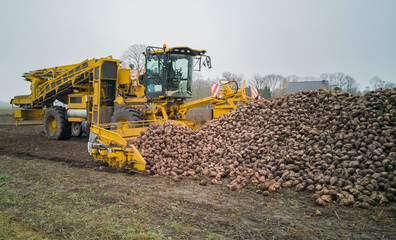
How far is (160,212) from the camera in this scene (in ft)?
13.9

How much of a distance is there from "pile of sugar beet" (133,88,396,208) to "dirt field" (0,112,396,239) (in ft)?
Result: 0.99

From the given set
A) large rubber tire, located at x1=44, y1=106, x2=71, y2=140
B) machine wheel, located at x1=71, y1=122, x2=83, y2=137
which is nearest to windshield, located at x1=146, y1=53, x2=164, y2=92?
machine wheel, located at x1=71, y1=122, x2=83, y2=137

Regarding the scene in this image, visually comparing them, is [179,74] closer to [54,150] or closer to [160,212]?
[54,150]

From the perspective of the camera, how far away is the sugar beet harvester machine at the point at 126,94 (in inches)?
356

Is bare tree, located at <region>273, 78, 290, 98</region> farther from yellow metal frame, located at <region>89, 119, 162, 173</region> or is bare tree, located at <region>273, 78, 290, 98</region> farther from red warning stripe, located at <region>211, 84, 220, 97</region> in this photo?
yellow metal frame, located at <region>89, 119, 162, 173</region>

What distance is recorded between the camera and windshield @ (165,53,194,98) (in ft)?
30.1

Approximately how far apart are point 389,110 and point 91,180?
19.6 ft

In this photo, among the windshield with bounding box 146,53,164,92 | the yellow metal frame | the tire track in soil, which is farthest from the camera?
the windshield with bounding box 146,53,164,92

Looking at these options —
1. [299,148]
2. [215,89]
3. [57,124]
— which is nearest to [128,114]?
[215,89]

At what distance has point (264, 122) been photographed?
24.3 ft

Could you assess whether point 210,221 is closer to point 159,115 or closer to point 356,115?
point 356,115

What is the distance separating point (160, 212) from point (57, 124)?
870 centimetres

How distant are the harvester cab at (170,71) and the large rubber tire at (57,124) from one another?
4029 millimetres

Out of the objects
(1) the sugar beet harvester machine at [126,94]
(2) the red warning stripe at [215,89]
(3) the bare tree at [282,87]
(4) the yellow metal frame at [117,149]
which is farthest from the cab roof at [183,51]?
(3) the bare tree at [282,87]
